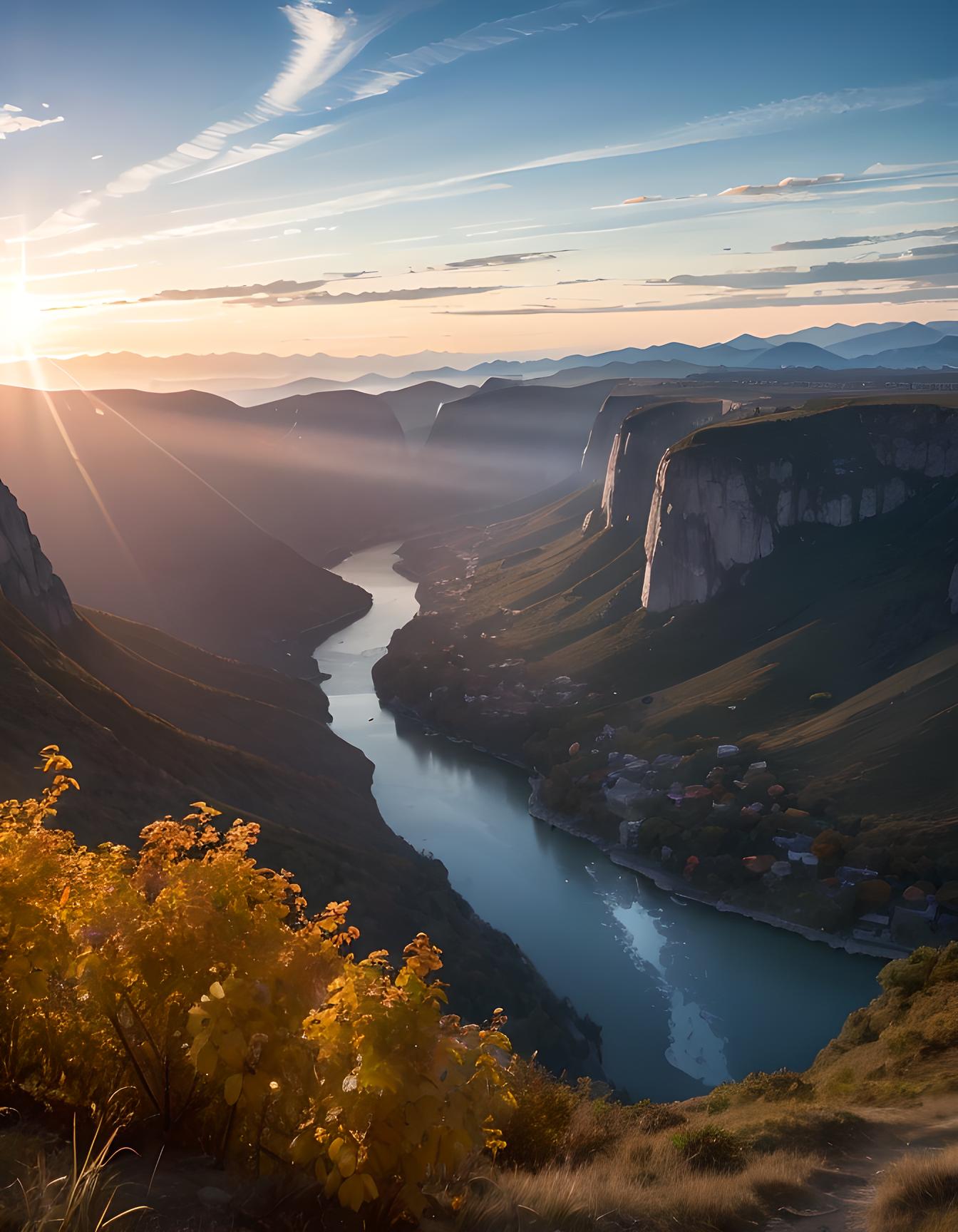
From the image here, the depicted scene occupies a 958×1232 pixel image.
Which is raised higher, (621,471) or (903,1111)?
(621,471)

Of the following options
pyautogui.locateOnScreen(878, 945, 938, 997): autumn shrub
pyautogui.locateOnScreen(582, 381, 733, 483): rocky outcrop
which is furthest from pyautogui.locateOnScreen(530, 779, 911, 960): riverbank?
pyautogui.locateOnScreen(582, 381, 733, 483): rocky outcrop

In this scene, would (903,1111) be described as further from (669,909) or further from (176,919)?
(669,909)

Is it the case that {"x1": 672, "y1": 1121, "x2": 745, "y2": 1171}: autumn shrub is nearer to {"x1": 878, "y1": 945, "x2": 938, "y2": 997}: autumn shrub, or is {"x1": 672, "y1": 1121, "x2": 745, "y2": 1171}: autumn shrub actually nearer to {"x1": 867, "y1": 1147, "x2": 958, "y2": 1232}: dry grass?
{"x1": 867, "y1": 1147, "x2": 958, "y2": 1232}: dry grass

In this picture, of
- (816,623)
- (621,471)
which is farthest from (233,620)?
(816,623)

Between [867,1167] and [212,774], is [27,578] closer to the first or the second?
[212,774]

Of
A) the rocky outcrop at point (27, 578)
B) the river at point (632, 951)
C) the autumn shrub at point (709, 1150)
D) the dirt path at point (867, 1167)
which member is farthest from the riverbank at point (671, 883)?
the autumn shrub at point (709, 1150)

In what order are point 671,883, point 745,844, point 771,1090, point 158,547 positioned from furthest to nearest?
point 158,547 → point 745,844 → point 671,883 → point 771,1090

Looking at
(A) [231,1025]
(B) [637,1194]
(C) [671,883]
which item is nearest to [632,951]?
(C) [671,883]
